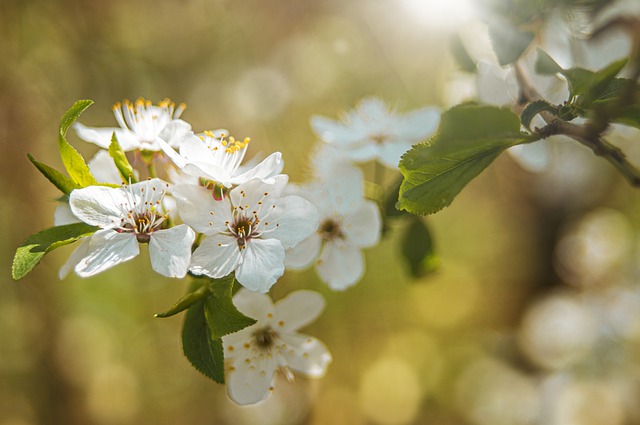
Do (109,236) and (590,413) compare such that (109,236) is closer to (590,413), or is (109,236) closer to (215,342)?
(215,342)

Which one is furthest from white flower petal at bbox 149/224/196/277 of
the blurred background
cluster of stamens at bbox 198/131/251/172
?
the blurred background

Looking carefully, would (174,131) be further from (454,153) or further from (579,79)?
(579,79)

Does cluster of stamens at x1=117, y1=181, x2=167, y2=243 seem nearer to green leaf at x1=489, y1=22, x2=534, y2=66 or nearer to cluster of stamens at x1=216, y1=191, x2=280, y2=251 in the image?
cluster of stamens at x1=216, y1=191, x2=280, y2=251

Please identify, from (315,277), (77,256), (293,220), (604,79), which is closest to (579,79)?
(604,79)

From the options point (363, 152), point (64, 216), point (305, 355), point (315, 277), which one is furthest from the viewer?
point (315, 277)

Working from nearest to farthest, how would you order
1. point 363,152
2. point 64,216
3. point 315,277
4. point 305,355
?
point 64,216 < point 305,355 < point 363,152 < point 315,277

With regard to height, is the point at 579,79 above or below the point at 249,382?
above

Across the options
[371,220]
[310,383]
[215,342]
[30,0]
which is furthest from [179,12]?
[215,342]
